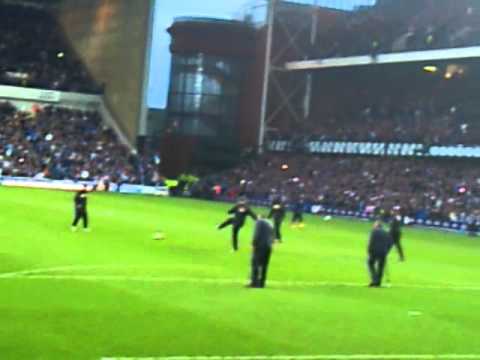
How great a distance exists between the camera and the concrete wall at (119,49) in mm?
73438

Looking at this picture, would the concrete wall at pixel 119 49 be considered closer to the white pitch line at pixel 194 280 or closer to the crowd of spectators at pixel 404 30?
the crowd of spectators at pixel 404 30

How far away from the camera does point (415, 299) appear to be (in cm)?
1883

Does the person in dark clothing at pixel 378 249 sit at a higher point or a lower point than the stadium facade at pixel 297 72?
lower

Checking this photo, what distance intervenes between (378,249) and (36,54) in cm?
6239

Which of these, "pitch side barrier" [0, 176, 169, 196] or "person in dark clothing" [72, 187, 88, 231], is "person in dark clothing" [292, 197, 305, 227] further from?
"pitch side barrier" [0, 176, 169, 196]

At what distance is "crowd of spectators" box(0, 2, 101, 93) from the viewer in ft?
242

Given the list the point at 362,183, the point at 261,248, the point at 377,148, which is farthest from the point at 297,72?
the point at 261,248

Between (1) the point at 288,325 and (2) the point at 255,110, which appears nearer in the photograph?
(1) the point at 288,325

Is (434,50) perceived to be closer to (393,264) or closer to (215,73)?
(215,73)

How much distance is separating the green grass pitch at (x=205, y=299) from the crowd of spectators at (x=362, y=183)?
21784 millimetres

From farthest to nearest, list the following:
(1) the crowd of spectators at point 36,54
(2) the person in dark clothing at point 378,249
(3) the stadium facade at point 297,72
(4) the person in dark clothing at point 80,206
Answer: (1) the crowd of spectators at point 36,54
(3) the stadium facade at point 297,72
(4) the person in dark clothing at point 80,206
(2) the person in dark clothing at point 378,249

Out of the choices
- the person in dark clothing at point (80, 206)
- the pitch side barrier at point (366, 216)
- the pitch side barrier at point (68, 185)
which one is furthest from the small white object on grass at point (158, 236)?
the pitch side barrier at point (68, 185)

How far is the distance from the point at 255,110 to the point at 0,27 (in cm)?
2462

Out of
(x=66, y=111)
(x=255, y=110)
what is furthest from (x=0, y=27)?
(x=255, y=110)
